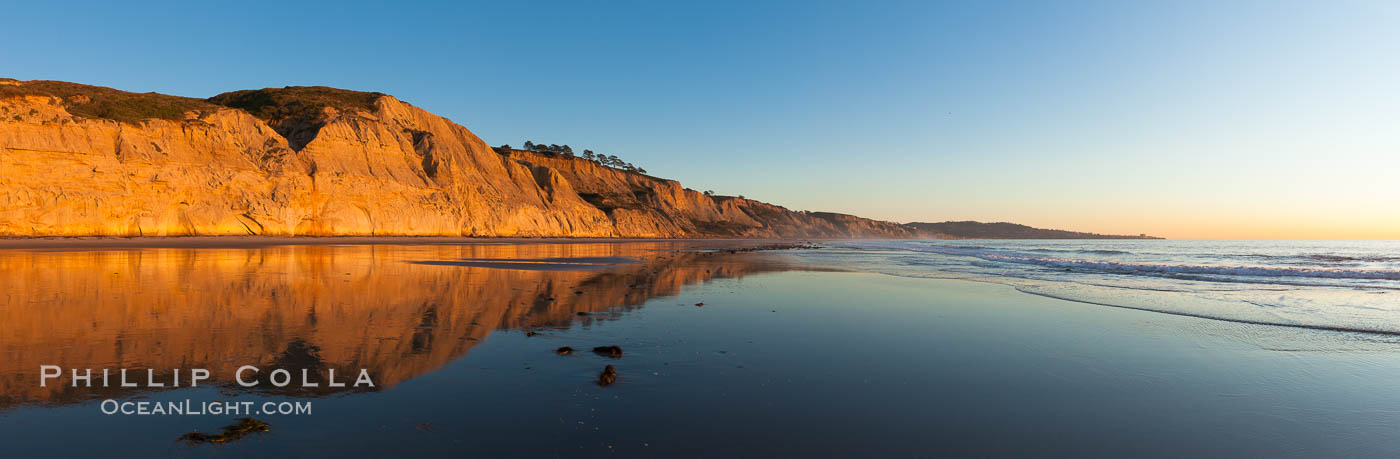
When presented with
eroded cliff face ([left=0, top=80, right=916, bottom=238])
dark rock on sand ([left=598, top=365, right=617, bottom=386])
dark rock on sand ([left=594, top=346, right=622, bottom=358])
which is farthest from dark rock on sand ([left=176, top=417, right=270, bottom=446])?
eroded cliff face ([left=0, top=80, right=916, bottom=238])

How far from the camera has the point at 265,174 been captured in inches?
1507

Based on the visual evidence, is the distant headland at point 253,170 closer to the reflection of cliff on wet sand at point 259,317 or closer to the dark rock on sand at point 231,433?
the reflection of cliff on wet sand at point 259,317

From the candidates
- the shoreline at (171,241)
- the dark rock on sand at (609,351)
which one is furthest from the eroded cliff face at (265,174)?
the dark rock on sand at (609,351)

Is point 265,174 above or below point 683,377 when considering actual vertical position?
above

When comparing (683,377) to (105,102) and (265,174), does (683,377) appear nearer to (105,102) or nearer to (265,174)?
(265,174)

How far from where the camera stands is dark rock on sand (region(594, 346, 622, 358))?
5746 millimetres

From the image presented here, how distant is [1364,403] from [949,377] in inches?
132

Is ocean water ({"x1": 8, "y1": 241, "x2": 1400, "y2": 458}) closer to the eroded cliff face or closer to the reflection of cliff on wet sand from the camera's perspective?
the reflection of cliff on wet sand

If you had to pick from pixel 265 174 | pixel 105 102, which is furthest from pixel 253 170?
pixel 105 102

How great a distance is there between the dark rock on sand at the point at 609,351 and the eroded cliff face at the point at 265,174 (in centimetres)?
4243

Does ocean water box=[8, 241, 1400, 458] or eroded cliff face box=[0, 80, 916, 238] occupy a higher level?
eroded cliff face box=[0, 80, 916, 238]

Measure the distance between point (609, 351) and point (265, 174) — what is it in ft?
148

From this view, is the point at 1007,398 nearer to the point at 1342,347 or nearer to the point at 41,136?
the point at 1342,347

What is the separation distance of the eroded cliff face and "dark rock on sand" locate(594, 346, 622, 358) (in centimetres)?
4243
